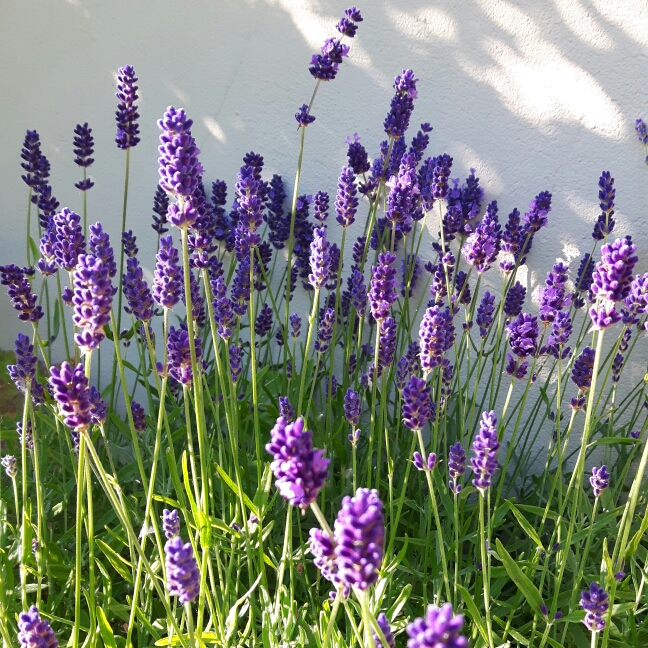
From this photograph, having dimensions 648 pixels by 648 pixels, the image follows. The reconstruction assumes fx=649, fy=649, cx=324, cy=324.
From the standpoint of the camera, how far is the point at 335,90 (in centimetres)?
296

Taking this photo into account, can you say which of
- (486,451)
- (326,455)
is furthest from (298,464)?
(326,455)

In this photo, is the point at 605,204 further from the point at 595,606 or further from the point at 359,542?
the point at 359,542

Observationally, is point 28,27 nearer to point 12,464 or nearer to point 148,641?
point 12,464

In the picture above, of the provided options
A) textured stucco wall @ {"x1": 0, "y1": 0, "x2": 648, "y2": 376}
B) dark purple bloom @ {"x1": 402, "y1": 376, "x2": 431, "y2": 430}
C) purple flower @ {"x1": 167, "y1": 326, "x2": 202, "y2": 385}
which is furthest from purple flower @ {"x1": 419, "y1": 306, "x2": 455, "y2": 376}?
textured stucco wall @ {"x1": 0, "y1": 0, "x2": 648, "y2": 376}

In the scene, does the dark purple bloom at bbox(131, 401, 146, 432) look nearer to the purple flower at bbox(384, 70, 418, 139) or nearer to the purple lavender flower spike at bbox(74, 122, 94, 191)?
the purple lavender flower spike at bbox(74, 122, 94, 191)

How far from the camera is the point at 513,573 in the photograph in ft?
5.32

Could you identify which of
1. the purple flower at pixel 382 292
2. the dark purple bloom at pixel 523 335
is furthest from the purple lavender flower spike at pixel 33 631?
the dark purple bloom at pixel 523 335

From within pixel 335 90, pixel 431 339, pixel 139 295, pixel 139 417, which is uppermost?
pixel 335 90

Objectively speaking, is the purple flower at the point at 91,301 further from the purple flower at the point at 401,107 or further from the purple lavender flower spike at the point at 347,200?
the purple flower at the point at 401,107

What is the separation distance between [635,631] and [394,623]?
64 centimetres

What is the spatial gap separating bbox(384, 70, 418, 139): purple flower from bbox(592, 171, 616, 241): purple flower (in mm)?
735

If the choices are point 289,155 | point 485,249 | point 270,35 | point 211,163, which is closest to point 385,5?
point 270,35

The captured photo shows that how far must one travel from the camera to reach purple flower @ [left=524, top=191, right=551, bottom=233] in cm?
237

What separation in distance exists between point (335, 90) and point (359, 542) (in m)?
2.53
